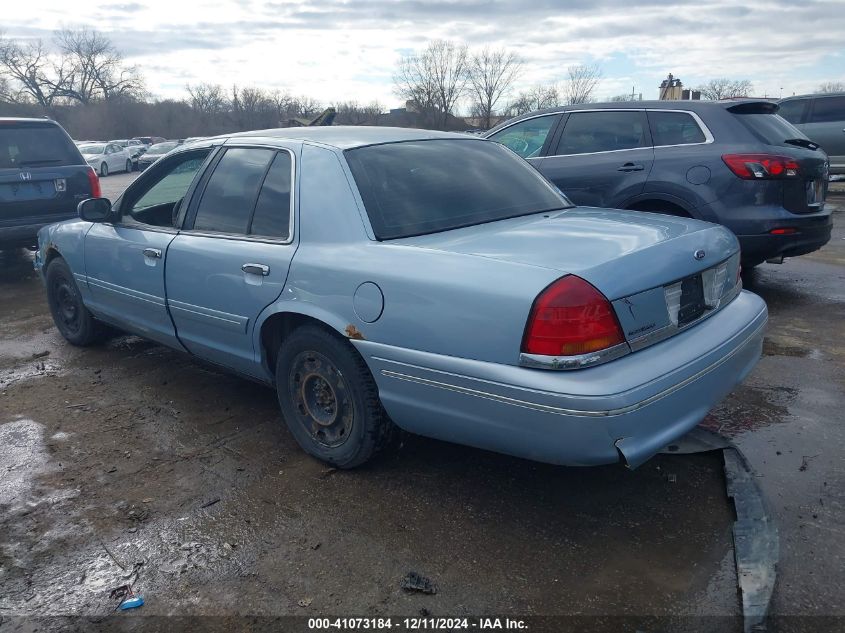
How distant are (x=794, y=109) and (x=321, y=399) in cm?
1403

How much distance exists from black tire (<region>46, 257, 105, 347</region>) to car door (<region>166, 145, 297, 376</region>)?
1637 millimetres

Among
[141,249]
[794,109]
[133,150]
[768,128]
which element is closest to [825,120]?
[794,109]

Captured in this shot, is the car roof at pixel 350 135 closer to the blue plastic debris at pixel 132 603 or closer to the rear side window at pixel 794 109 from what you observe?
the blue plastic debris at pixel 132 603

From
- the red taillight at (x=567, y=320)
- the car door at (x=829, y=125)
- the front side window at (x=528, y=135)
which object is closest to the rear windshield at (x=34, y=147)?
the front side window at (x=528, y=135)

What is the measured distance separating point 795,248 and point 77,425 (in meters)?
5.38

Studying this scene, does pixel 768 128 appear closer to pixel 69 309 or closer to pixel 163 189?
pixel 163 189

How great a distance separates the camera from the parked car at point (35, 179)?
8.00m

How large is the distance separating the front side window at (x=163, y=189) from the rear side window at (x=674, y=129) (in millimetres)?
3851

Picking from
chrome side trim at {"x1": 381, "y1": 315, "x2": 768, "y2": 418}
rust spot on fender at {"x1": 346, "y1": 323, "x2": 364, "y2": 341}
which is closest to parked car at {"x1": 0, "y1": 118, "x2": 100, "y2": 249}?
rust spot on fender at {"x1": 346, "y1": 323, "x2": 364, "y2": 341}

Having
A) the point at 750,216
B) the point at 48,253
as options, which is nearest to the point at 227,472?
the point at 48,253

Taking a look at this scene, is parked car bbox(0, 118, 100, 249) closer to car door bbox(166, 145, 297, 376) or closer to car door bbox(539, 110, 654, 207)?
car door bbox(166, 145, 297, 376)

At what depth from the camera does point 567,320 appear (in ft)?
8.32

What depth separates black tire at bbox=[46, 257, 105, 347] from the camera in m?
5.41

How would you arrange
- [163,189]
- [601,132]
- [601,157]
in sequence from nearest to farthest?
[163,189] → [601,157] → [601,132]
